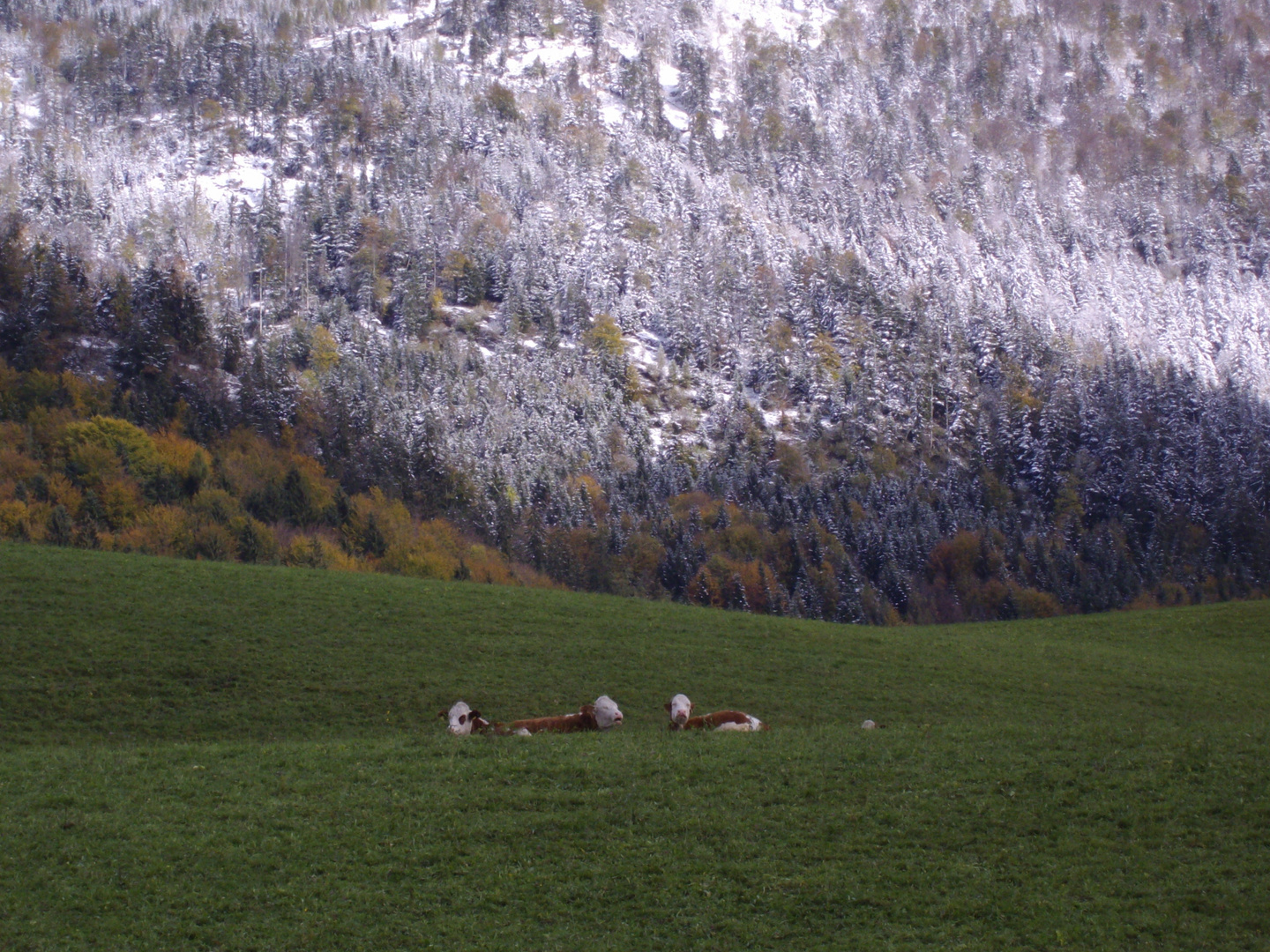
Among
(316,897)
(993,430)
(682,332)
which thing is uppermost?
(682,332)

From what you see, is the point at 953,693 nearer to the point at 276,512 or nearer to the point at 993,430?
the point at 276,512

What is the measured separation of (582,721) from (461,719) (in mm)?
2509

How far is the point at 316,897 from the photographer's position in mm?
12305

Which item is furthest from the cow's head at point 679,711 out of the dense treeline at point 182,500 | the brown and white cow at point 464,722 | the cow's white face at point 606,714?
the dense treeline at point 182,500

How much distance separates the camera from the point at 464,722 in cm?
1988

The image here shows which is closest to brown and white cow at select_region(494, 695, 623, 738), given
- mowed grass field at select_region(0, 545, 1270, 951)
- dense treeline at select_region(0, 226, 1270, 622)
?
mowed grass field at select_region(0, 545, 1270, 951)

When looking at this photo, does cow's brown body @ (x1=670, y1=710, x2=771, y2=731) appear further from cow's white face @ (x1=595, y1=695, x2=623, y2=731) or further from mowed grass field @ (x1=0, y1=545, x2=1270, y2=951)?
cow's white face @ (x1=595, y1=695, x2=623, y2=731)

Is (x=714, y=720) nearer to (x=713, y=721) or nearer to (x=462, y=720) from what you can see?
(x=713, y=721)

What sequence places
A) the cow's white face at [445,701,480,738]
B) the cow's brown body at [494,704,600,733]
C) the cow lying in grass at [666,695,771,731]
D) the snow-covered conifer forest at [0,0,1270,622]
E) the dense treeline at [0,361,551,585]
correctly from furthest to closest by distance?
the snow-covered conifer forest at [0,0,1270,622]
the dense treeline at [0,361,551,585]
the cow's brown body at [494,704,600,733]
the cow lying in grass at [666,695,771,731]
the cow's white face at [445,701,480,738]

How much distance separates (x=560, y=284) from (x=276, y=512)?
3969 inches

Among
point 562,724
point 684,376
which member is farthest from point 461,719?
point 684,376

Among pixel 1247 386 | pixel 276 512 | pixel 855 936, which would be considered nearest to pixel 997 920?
pixel 855 936

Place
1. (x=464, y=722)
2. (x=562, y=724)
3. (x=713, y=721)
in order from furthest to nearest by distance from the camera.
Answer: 1. (x=562, y=724)
2. (x=713, y=721)
3. (x=464, y=722)

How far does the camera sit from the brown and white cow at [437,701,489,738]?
19.6 metres
